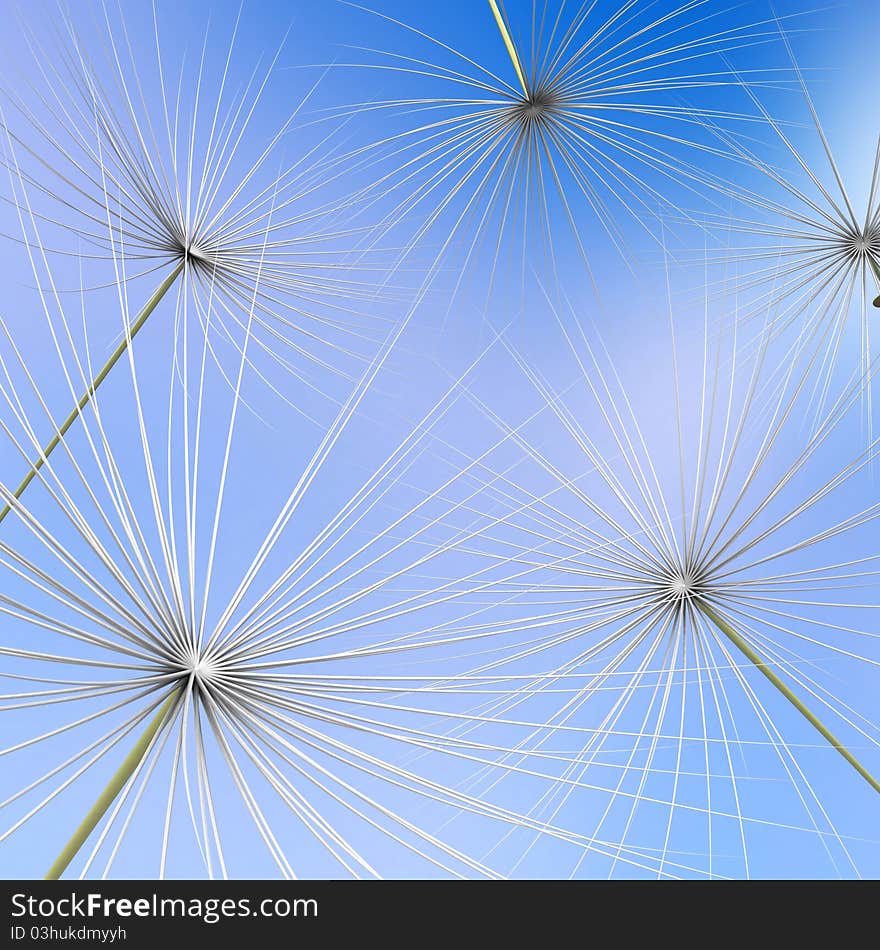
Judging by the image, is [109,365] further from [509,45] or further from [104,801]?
[509,45]

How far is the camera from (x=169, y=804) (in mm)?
1231

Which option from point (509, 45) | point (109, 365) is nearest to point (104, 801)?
point (109, 365)

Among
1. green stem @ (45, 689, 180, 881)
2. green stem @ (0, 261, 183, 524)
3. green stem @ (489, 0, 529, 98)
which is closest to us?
green stem @ (45, 689, 180, 881)

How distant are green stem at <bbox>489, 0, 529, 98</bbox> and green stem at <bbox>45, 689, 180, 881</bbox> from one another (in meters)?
2.72

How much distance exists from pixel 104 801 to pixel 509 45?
3004 mm

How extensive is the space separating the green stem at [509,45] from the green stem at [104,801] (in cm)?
272

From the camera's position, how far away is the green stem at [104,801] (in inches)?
43.3

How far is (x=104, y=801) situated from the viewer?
114 cm

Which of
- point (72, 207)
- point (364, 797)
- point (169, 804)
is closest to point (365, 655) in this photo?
point (364, 797)

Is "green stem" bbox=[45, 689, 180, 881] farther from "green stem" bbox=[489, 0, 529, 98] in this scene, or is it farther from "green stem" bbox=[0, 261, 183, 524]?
"green stem" bbox=[489, 0, 529, 98]

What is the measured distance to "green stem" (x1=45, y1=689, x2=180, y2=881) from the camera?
110 centimetres

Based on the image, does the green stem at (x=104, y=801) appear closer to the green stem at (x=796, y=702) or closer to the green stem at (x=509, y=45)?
the green stem at (x=796, y=702)

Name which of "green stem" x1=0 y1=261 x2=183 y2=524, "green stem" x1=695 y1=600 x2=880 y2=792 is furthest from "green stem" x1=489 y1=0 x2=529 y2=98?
"green stem" x1=695 y1=600 x2=880 y2=792
